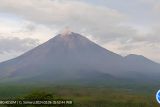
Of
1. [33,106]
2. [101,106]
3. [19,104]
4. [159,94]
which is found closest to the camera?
[159,94]

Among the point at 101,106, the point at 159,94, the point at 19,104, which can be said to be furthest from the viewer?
the point at 101,106

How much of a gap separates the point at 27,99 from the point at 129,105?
84025 millimetres

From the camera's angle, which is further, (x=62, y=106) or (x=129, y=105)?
(x=129, y=105)

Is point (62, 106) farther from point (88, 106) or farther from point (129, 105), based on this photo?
point (129, 105)

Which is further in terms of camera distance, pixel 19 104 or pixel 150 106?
pixel 150 106

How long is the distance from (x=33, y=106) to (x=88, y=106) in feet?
251

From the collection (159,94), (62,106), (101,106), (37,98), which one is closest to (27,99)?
(37,98)

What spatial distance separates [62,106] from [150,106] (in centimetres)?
7765

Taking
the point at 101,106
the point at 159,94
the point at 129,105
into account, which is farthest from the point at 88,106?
the point at 159,94

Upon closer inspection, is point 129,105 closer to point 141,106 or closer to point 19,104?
point 141,106

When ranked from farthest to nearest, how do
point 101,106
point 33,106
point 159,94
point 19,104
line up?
point 101,106 < point 19,104 < point 33,106 < point 159,94

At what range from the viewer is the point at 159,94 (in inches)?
1045

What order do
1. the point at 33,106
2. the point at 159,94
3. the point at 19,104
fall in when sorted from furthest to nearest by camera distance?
1. the point at 19,104
2. the point at 33,106
3. the point at 159,94

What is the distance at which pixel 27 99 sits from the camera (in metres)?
69.4
